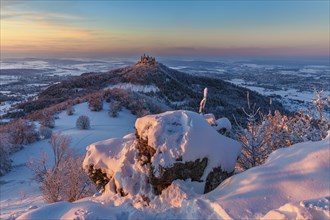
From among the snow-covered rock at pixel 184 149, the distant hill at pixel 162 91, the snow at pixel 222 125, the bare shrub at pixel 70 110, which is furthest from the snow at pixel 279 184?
the distant hill at pixel 162 91

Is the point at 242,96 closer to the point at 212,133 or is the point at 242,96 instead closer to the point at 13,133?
the point at 13,133

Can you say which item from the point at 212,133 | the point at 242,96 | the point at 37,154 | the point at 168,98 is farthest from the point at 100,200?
A: the point at 242,96

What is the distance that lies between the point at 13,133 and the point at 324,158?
953 inches

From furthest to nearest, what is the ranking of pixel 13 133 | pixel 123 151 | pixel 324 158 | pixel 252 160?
pixel 13 133
pixel 252 160
pixel 123 151
pixel 324 158

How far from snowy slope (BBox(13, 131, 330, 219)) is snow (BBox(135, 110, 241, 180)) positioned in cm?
60

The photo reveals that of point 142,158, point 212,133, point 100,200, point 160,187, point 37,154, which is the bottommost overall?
point 37,154

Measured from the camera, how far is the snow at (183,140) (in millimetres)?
7133

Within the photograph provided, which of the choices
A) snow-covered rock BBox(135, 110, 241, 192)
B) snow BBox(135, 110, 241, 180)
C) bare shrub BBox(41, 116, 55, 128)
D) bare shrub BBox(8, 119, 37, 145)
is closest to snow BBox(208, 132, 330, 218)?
snow-covered rock BBox(135, 110, 241, 192)

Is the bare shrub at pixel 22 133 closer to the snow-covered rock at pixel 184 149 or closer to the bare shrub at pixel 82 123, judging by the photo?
the bare shrub at pixel 82 123

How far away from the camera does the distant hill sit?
45.8m

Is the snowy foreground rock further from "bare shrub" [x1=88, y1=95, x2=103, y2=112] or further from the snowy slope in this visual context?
"bare shrub" [x1=88, y1=95, x2=103, y2=112]

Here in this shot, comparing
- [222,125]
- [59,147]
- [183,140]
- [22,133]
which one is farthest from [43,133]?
[183,140]

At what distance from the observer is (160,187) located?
7.42 meters

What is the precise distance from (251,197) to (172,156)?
1.88 metres
